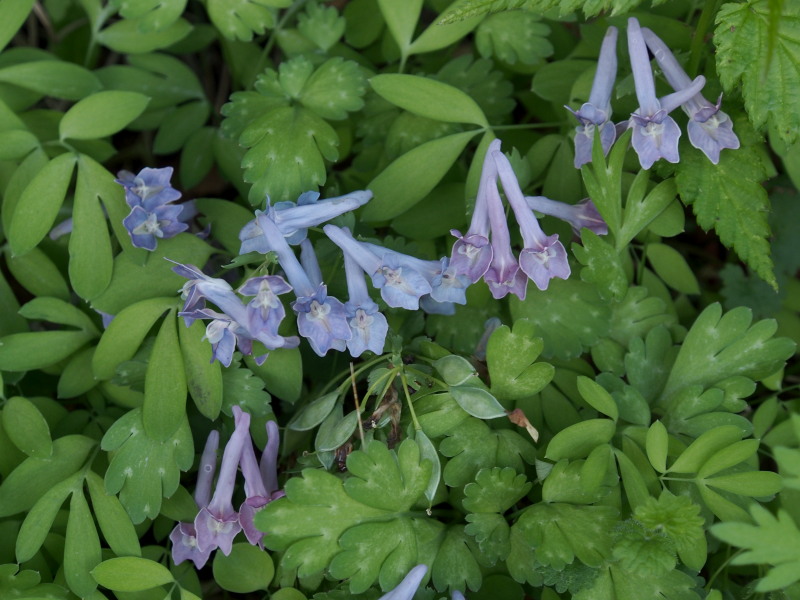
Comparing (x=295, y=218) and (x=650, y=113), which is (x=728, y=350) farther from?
(x=295, y=218)

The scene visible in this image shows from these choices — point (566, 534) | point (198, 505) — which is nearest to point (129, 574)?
point (198, 505)

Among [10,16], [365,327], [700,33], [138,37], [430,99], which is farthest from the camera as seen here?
[138,37]

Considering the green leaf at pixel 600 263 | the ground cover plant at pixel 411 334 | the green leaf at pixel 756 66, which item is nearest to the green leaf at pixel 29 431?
the ground cover plant at pixel 411 334

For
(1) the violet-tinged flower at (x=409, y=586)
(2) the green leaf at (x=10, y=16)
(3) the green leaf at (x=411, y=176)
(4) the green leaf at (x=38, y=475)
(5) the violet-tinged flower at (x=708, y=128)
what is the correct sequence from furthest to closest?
(2) the green leaf at (x=10, y=16) < (3) the green leaf at (x=411, y=176) < (4) the green leaf at (x=38, y=475) < (5) the violet-tinged flower at (x=708, y=128) < (1) the violet-tinged flower at (x=409, y=586)

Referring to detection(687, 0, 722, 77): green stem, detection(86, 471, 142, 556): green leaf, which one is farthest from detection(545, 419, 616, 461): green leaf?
detection(86, 471, 142, 556): green leaf

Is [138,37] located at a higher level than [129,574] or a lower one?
higher

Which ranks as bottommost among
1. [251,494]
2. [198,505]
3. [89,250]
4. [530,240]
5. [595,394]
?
[198,505]

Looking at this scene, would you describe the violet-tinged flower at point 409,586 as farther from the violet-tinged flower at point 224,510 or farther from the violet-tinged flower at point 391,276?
the violet-tinged flower at point 391,276
